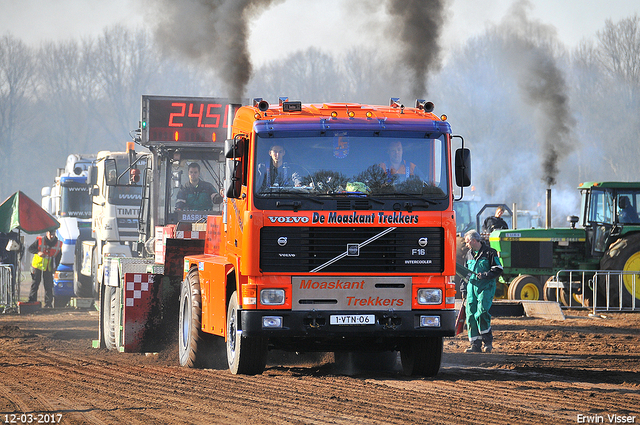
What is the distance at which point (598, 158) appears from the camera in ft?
207

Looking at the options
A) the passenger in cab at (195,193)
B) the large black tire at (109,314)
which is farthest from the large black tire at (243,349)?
the passenger in cab at (195,193)

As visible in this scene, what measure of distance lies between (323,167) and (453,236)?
149 centimetres

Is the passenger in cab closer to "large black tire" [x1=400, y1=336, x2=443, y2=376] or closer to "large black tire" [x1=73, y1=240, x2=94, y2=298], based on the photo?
"large black tire" [x1=400, y1=336, x2=443, y2=376]

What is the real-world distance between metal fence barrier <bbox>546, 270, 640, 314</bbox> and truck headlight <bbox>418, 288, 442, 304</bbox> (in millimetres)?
9854

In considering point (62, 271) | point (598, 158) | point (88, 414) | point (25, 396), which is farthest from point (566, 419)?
point (598, 158)

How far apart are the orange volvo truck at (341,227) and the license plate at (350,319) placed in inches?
0.4

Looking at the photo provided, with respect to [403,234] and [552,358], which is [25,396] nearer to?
[403,234]

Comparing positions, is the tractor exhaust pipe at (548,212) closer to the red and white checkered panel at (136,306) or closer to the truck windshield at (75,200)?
the red and white checkered panel at (136,306)

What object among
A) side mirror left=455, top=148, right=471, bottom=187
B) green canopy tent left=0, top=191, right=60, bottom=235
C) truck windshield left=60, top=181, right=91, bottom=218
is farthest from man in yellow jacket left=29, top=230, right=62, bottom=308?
side mirror left=455, top=148, right=471, bottom=187

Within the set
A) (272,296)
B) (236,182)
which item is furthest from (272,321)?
(236,182)

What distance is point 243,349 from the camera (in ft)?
30.9

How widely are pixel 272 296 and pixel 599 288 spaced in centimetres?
1189

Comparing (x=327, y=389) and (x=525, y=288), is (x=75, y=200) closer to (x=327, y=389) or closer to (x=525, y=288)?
(x=525, y=288)

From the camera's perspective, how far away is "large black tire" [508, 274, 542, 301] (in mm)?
19750
